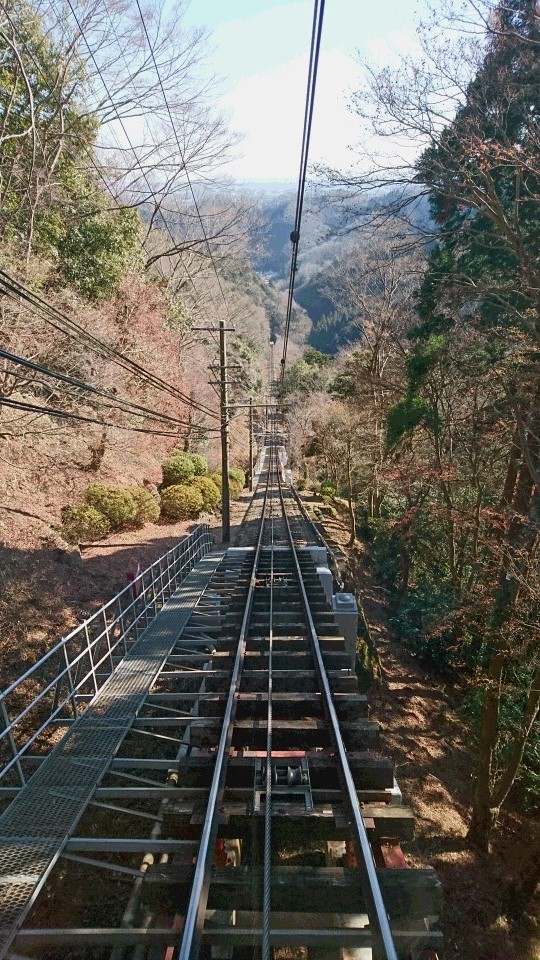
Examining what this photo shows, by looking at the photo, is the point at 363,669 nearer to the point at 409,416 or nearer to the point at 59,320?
the point at 409,416

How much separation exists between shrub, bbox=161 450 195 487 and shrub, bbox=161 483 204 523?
149 cm

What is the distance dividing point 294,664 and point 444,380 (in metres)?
10.1

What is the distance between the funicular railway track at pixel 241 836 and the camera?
10.1 feet

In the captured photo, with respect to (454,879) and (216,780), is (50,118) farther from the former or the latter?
(454,879)

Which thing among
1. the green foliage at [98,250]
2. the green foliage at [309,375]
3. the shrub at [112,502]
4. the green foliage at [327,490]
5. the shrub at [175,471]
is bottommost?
the green foliage at [327,490]

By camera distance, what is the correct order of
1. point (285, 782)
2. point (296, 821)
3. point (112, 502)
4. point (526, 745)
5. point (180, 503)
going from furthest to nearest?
point (180, 503), point (112, 502), point (526, 745), point (285, 782), point (296, 821)

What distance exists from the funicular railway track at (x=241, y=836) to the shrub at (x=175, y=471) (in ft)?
49.6

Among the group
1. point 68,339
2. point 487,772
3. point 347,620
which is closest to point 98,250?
point 68,339

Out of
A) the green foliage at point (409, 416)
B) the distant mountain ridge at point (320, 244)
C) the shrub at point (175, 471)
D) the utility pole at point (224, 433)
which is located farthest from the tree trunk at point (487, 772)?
the shrub at point (175, 471)

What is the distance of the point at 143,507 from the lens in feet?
56.7

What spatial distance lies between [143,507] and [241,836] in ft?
46.4

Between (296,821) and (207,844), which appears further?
(296,821)

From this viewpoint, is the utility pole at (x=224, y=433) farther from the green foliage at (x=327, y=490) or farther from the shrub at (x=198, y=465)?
the green foliage at (x=327, y=490)

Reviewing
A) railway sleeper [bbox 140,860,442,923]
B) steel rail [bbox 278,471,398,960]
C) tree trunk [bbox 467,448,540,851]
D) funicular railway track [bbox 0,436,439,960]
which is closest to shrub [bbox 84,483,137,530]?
funicular railway track [bbox 0,436,439,960]
